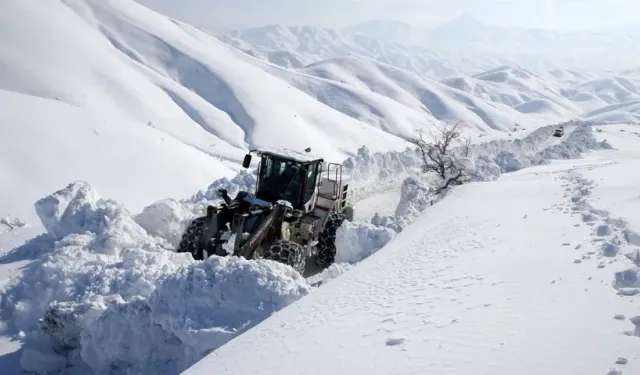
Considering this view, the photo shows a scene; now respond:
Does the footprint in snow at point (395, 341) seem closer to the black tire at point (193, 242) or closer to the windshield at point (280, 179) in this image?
the black tire at point (193, 242)

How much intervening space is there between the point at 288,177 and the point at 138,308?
4.82 metres

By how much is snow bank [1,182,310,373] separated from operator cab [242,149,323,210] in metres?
3.29

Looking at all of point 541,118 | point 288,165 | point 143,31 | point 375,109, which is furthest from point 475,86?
point 288,165

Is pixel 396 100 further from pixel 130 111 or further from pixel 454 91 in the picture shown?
pixel 130 111

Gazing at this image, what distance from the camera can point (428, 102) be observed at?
4053 inches

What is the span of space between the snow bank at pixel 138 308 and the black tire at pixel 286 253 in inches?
44.9

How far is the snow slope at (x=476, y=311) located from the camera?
414cm

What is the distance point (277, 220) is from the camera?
9109 millimetres

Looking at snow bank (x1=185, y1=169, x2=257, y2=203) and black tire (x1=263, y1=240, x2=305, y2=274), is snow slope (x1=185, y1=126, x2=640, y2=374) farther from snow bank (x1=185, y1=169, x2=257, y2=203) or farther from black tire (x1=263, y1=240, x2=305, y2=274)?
snow bank (x1=185, y1=169, x2=257, y2=203)

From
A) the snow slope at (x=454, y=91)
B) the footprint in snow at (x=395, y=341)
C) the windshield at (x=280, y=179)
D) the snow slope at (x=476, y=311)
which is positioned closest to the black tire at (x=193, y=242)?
the windshield at (x=280, y=179)

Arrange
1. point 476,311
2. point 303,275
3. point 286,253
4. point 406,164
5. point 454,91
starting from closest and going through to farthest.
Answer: point 476,311, point 286,253, point 303,275, point 406,164, point 454,91

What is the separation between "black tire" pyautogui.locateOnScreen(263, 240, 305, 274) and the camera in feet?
27.2

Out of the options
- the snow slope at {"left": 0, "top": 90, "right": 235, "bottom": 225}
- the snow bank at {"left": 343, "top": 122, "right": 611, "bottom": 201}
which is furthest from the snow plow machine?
the snow slope at {"left": 0, "top": 90, "right": 235, "bottom": 225}

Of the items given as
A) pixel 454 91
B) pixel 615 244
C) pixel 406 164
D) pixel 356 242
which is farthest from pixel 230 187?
pixel 454 91
